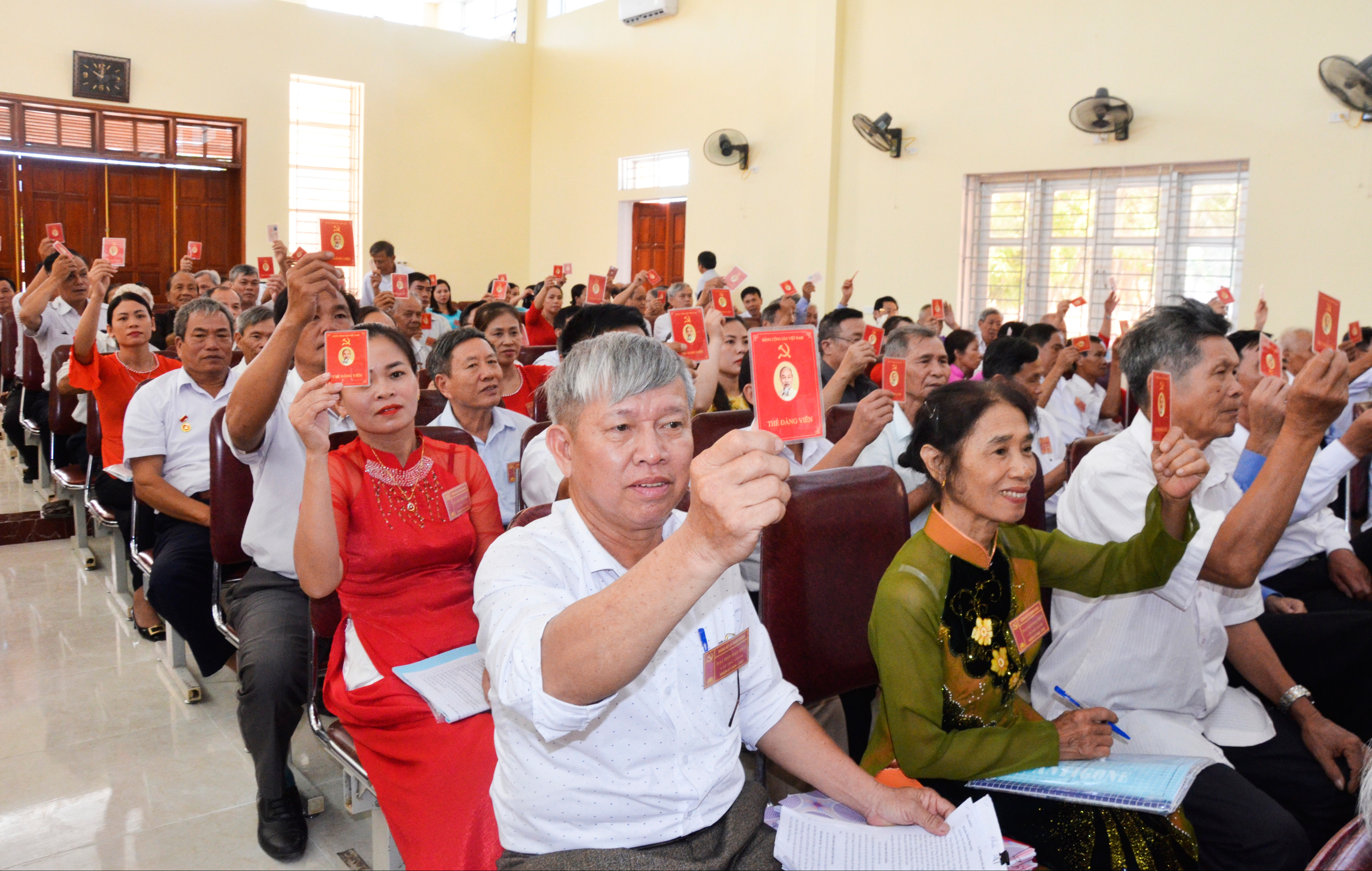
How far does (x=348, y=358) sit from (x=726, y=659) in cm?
110

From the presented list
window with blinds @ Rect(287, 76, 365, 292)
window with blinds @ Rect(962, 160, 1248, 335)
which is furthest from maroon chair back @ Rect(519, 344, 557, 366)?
window with blinds @ Rect(287, 76, 365, 292)

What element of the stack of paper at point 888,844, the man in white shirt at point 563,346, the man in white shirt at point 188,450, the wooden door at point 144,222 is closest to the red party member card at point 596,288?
the man in white shirt at point 563,346

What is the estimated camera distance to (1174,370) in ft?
7.00

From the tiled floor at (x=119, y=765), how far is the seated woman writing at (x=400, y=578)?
55cm

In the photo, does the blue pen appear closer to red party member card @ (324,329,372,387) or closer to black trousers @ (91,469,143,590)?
red party member card @ (324,329,372,387)

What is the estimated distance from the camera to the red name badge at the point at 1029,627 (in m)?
1.71

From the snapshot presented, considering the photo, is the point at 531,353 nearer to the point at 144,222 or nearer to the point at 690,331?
the point at 690,331

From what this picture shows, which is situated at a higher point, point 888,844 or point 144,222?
point 144,222

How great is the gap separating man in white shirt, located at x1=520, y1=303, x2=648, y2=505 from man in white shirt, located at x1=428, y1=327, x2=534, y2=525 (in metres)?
0.25

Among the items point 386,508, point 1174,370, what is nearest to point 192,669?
point 386,508

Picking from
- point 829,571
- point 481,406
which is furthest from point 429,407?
point 829,571

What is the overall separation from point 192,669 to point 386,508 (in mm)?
1544

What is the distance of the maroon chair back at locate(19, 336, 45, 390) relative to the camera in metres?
4.84

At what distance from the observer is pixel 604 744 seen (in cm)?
126
